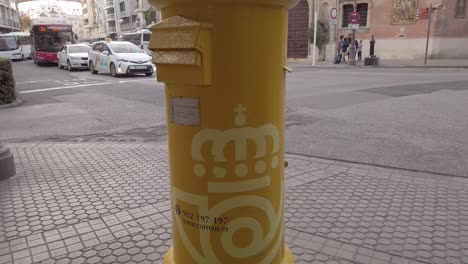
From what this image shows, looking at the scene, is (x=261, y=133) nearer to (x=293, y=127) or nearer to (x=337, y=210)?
(x=337, y=210)

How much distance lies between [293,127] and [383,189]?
3087mm

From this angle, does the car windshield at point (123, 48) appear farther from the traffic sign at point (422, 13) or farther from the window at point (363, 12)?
the traffic sign at point (422, 13)

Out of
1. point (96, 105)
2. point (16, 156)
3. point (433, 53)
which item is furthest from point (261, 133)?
point (433, 53)

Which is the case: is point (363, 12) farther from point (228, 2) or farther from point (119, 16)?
point (119, 16)

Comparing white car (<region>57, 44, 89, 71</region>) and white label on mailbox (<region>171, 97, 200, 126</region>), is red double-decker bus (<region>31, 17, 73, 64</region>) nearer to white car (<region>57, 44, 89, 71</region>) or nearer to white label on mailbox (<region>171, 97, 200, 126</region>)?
white car (<region>57, 44, 89, 71</region>)

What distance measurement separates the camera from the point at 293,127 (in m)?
7.07

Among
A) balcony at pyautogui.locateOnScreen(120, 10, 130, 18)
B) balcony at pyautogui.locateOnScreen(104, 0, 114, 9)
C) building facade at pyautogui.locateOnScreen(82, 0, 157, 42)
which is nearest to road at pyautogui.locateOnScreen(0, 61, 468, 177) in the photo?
building facade at pyautogui.locateOnScreen(82, 0, 157, 42)

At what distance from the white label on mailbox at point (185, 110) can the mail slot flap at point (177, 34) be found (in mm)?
252

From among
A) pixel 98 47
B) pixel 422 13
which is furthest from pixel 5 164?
pixel 422 13

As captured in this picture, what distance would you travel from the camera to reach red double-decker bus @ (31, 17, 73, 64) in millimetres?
28531

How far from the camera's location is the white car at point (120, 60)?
17.5 meters

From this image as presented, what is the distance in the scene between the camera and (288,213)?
3.57m

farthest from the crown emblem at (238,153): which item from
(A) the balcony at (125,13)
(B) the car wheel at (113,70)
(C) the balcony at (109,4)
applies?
(C) the balcony at (109,4)

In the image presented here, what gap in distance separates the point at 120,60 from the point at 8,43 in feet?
89.0
